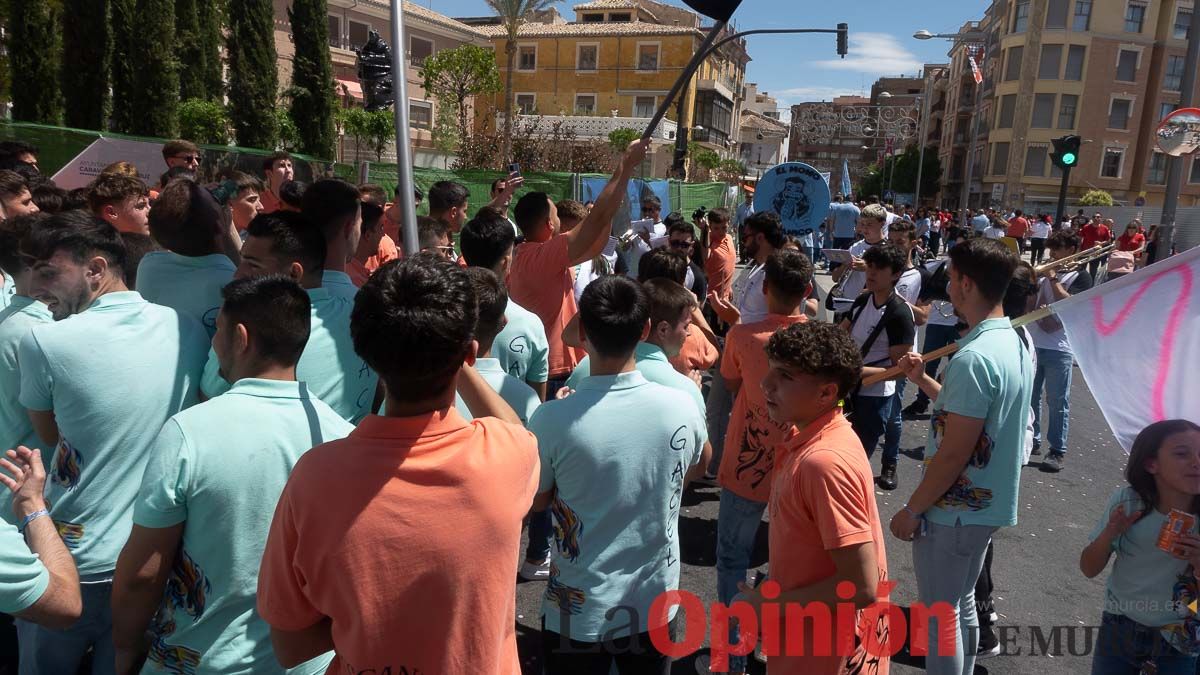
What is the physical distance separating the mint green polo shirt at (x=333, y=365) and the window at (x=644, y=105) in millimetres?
52826

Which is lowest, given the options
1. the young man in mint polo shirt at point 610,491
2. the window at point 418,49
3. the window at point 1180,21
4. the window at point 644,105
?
the young man in mint polo shirt at point 610,491

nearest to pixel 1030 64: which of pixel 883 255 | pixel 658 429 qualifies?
pixel 883 255

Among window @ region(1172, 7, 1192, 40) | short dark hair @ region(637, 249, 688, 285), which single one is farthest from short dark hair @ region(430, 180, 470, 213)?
window @ region(1172, 7, 1192, 40)

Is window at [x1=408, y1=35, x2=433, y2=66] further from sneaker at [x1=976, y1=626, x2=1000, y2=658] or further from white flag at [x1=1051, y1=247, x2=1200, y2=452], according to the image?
white flag at [x1=1051, y1=247, x2=1200, y2=452]

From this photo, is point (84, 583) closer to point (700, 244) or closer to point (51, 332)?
point (51, 332)

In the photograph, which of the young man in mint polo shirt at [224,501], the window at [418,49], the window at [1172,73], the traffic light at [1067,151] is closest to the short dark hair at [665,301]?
the young man in mint polo shirt at [224,501]

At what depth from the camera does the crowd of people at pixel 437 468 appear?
1.50m

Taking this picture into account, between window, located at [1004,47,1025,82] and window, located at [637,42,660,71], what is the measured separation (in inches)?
940

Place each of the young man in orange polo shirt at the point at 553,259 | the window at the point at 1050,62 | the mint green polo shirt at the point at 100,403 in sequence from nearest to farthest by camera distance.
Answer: the mint green polo shirt at the point at 100,403
the young man in orange polo shirt at the point at 553,259
the window at the point at 1050,62

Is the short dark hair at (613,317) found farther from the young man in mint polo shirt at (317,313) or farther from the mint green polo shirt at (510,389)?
the young man in mint polo shirt at (317,313)

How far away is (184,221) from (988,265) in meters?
3.05

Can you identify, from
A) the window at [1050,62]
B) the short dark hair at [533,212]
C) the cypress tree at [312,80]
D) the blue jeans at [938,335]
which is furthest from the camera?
the window at [1050,62]

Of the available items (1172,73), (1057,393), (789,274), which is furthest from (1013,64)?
(789,274)

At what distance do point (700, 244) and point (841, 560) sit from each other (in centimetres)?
632
